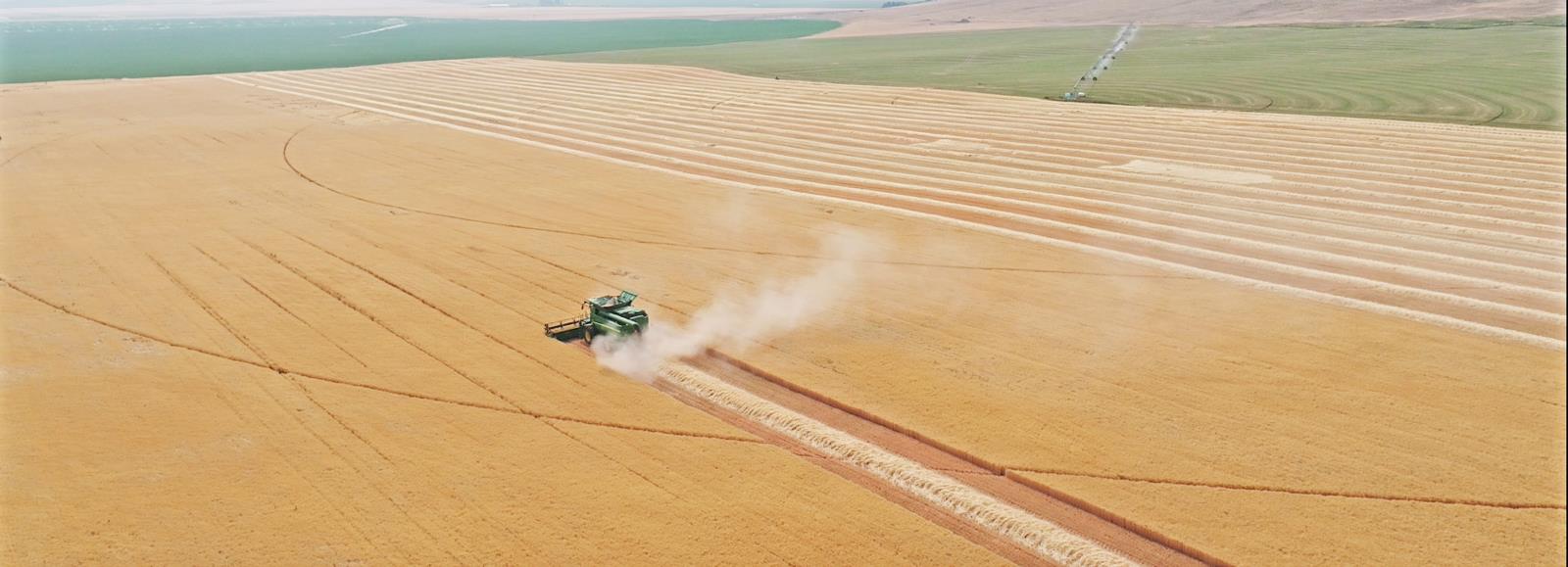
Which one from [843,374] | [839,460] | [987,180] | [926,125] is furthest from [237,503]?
[926,125]

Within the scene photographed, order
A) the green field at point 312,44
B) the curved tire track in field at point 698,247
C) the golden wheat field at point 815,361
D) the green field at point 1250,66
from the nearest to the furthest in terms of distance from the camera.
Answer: the golden wheat field at point 815,361 → the curved tire track in field at point 698,247 → the green field at point 1250,66 → the green field at point 312,44

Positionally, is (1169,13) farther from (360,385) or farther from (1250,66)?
(360,385)

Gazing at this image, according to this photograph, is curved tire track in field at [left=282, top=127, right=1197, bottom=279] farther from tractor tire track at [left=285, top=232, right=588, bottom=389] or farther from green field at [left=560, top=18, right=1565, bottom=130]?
green field at [left=560, top=18, right=1565, bottom=130]

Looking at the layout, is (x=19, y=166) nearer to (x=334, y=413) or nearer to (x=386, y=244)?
(x=386, y=244)

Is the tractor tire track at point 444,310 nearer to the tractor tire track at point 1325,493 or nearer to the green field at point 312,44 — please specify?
the tractor tire track at point 1325,493

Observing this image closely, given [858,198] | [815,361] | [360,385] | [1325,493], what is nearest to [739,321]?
[815,361]

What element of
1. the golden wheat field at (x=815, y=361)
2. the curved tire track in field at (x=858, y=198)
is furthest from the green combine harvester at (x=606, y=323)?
the curved tire track in field at (x=858, y=198)

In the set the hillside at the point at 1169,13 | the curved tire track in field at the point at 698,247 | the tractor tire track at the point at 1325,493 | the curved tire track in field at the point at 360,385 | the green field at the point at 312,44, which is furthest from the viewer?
the green field at the point at 312,44

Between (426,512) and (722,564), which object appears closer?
(722,564)
